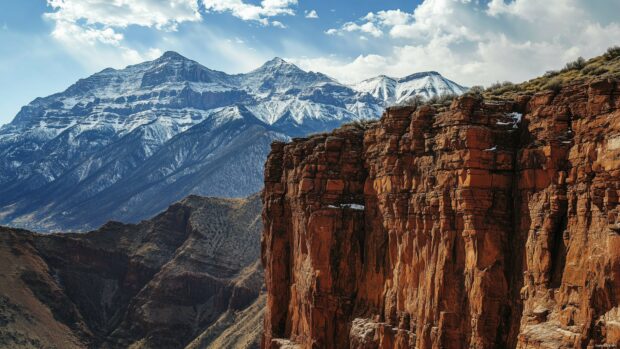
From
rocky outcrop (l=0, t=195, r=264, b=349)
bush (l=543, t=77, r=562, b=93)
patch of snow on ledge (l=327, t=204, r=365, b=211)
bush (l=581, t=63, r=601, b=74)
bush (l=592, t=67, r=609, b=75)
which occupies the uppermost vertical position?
bush (l=581, t=63, r=601, b=74)

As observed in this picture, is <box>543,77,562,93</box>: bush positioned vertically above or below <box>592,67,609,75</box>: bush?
below

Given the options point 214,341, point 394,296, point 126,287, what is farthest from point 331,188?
point 126,287

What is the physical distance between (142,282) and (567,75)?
127 metres

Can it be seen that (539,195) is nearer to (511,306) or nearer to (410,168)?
(511,306)

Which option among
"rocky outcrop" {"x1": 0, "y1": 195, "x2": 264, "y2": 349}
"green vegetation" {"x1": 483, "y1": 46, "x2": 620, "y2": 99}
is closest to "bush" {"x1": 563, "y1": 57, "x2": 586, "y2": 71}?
"green vegetation" {"x1": 483, "y1": 46, "x2": 620, "y2": 99}

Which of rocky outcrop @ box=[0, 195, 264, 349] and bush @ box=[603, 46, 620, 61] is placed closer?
bush @ box=[603, 46, 620, 61]

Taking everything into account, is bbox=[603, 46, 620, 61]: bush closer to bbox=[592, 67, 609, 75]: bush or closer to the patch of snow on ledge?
bbox=[592, 67, 609, 75]: bush

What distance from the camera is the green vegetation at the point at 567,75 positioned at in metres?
35.1

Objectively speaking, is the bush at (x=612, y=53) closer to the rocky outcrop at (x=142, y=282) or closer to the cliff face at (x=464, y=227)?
the cliff face at (x=464, y=227)

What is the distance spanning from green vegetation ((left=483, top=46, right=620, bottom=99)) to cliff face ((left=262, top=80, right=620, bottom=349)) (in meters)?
2.36

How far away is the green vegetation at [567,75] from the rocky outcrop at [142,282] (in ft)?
266

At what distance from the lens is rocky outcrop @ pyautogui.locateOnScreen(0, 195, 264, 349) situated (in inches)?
5118

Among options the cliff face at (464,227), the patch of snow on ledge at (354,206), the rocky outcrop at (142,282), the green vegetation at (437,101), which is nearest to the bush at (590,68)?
the cliff face at (464,227)

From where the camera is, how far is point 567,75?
126 ft
